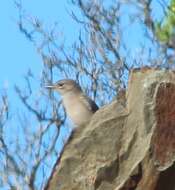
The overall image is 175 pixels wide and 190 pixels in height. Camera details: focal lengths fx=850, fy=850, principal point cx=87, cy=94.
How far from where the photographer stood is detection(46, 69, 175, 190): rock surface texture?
8.48m

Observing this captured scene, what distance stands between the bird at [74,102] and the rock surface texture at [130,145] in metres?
2.51

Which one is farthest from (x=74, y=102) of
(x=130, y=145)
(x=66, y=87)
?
(x=130, y=145)

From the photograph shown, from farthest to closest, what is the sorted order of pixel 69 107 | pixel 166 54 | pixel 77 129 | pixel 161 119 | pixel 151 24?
pixel 151 24 → pixel 166 54 → pixel 69 107 → pixel 77 129 → pixel 161 119

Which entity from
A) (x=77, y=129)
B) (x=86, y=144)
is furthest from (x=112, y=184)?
(x=77, y=129)

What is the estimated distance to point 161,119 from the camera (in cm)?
863

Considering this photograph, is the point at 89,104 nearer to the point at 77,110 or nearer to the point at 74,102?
the point at 77,110

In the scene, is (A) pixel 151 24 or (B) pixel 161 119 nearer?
(B) pixel 161 119

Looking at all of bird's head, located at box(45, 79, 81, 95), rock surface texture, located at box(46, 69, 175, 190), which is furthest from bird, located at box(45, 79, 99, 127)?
rock surface texture, located at box(46, 69, 175, 190)

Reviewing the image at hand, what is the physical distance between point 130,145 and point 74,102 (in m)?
4.39

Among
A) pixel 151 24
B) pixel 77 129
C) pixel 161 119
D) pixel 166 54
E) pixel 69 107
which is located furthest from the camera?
pixel 151 24

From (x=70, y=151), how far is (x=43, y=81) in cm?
1115

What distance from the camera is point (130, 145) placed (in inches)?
352

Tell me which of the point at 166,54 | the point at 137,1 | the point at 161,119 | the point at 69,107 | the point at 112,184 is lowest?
the point at 112,184

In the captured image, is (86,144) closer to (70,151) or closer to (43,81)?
(70,151)
